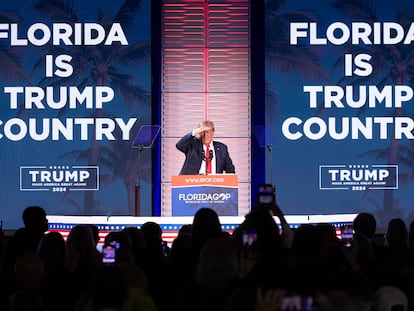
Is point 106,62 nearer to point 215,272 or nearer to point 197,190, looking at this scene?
point 197,190

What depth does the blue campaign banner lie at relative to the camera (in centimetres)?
1029

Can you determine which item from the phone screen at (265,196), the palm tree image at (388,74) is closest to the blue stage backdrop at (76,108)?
the palm tree image at (388,74)

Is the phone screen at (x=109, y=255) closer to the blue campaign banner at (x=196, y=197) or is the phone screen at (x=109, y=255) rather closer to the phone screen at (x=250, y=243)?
the phone screen at (x=250, y=243)

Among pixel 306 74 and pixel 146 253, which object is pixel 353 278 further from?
pixel 306 74

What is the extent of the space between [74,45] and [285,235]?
7.92 meters

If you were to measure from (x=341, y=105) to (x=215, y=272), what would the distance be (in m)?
8.94

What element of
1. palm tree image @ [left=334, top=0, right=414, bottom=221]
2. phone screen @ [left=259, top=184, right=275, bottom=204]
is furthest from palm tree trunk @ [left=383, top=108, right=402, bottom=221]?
phone screen @ [left=259, top=184, right=275, bottom=204]

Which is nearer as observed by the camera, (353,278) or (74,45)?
(353,278)

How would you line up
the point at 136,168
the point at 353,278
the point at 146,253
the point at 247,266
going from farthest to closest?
the point at 136,168 → the point at 146,253 → the point at 247,266 → the point at 353,278

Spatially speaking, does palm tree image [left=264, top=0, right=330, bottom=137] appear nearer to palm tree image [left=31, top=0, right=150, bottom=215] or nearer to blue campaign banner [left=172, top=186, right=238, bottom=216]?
palm tree image [left=31, top=0, right=150, bottom=215]

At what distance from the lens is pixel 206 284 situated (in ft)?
14.0

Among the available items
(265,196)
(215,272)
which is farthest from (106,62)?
(215,272)

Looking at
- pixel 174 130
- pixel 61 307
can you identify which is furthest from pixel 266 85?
pixel 61 307

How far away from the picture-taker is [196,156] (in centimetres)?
1159
